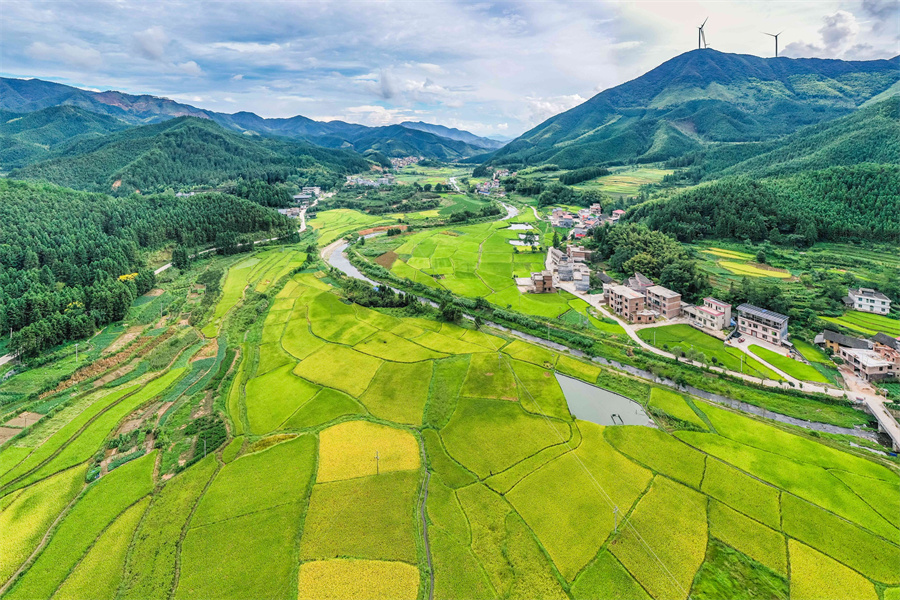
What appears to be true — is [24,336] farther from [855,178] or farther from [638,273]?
[855,178]

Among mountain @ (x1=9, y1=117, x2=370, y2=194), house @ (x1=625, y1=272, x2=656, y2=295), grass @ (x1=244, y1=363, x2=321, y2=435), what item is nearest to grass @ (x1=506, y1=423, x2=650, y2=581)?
grass @ (x1=244, y1=363, x2=321, y2=435)

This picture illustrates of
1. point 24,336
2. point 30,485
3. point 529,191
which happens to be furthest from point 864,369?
point 529,191

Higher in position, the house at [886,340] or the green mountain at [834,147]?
the green mountain at [834,147]

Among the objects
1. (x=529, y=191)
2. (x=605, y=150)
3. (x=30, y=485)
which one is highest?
(x=605, y=150)

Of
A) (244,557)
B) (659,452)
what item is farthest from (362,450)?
(659,452)

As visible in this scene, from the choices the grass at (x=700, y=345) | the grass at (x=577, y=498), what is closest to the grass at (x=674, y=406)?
the grass at (x=700, y=345)

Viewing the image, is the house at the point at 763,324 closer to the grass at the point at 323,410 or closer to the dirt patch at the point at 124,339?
the grass at the point at 323,410

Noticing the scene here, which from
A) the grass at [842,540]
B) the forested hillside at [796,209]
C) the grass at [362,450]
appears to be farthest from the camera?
the forested hillside at [796,209]
